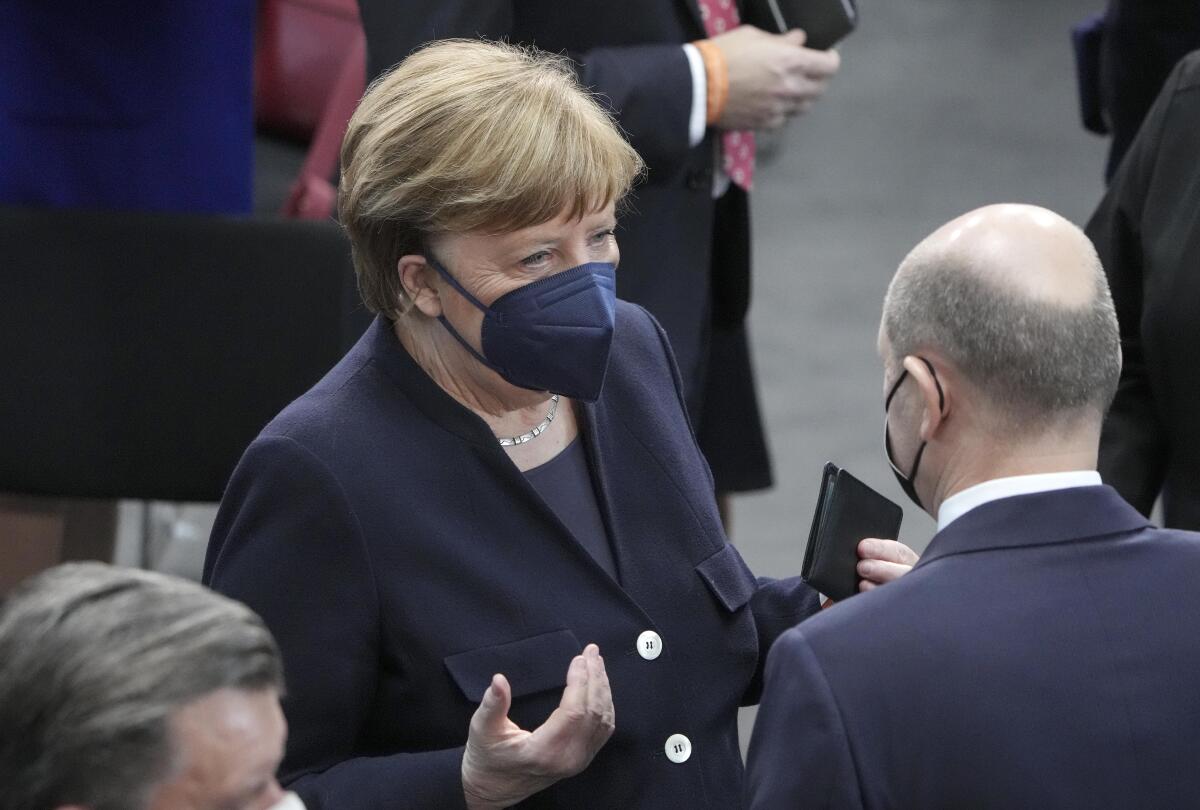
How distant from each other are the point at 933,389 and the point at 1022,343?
10cm

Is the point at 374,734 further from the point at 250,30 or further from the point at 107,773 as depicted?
the point at 250,30

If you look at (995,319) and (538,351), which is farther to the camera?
(538,351)

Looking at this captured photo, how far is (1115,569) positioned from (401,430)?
874mm

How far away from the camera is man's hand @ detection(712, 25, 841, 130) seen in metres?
3.46

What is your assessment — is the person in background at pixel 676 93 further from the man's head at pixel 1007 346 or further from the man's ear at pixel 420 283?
the man's head at pixel 1007 346

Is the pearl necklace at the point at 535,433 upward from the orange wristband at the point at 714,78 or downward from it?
downward

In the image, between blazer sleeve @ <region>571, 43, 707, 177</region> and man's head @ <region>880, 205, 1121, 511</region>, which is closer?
man's head @ <region>880, 205, 1121, 511</region>

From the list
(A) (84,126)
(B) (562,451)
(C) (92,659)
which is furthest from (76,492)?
(C) (92,659)

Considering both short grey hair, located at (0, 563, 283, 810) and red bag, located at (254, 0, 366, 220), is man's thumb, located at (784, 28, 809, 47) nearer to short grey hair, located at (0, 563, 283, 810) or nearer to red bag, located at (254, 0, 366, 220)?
red bag, located at (254, 0, 366, 220)

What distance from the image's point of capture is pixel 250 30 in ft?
12.7

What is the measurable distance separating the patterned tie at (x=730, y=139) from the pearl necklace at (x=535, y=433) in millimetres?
1234

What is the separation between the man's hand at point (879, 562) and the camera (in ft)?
7.82

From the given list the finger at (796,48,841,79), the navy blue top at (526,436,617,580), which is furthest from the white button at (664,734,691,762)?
the finger at (796,48,841,79)

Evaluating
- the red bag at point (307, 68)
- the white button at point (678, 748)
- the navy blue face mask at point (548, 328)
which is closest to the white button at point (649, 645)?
the white button at point (678, 748)
